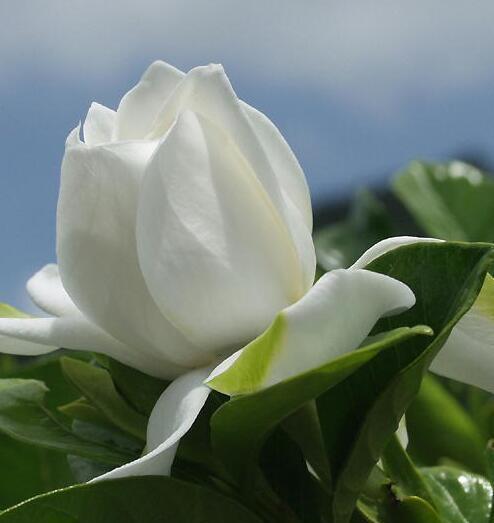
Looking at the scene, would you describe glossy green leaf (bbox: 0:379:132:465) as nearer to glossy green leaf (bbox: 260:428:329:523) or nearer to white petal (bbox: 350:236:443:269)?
glossy green leaf (bbox: 260:428:329:523)

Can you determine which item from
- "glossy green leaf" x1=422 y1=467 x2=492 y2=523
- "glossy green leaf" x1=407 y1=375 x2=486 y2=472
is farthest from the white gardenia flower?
"glossy green leaf" x1=407 y1=375 x2=486 y2=472

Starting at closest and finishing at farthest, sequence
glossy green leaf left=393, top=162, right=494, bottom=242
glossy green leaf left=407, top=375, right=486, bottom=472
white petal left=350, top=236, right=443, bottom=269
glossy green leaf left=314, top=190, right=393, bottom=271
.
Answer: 1. white petal left=350, top=236, right=443, bottom=269
2. glossy green leaf left=407, top=375, right=486, bottom=472
3. glossy green leaf left=393, top=162, right=494, bottom=242
4. glossy green leaf left=314, top=190, right=393, bottom=271

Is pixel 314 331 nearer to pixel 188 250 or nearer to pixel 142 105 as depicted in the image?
pixel 188 250

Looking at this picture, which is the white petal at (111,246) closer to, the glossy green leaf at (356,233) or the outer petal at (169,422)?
the outer petal at (169,422)

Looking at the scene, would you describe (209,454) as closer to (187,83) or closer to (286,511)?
(286,511)

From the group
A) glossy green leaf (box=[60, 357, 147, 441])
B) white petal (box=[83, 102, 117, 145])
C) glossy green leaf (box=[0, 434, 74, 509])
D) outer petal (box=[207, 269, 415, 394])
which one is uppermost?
white petal (box=[83, 102, 117, 145])

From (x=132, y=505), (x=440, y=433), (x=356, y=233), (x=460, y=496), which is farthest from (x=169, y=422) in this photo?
(x=356, y=233)
